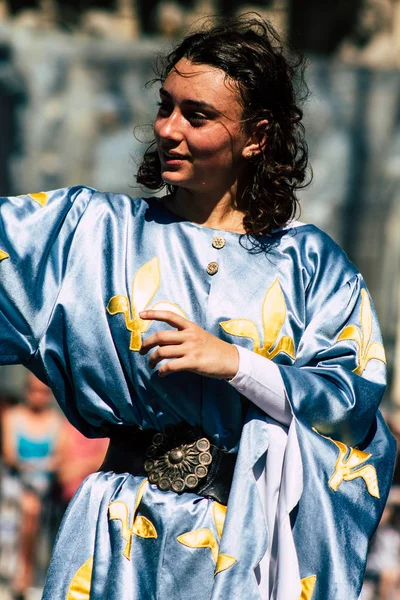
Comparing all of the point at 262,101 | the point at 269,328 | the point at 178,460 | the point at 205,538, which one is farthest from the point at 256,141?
the point at 205,538

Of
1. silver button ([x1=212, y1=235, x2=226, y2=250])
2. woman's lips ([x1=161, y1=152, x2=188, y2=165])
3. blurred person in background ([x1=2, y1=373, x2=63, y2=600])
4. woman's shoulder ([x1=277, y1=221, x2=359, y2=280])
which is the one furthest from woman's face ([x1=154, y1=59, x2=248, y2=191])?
blurred person in background ([x1=2, y1=373, x2=63, y2=600])

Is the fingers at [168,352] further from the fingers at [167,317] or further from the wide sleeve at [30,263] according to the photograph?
the wide sleeve at [30,263]

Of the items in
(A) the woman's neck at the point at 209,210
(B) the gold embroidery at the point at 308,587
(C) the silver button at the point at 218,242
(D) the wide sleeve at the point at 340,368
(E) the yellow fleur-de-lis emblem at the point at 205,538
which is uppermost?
(A) the woman's neck at the point at 209,210

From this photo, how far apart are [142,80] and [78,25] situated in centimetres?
140

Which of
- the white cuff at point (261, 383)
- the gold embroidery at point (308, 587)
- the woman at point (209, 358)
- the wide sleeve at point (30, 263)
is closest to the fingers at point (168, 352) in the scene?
the woman at point (209, 358)

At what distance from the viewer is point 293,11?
9500mm

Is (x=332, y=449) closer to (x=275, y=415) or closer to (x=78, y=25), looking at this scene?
(x=275, y=415)

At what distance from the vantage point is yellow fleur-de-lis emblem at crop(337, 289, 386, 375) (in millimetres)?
2711

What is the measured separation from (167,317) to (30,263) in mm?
423

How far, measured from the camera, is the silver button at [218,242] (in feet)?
8.95


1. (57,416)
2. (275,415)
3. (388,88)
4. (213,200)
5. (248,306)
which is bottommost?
(57,416)

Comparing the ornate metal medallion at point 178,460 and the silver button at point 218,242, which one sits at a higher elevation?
the silver button at point 218,242

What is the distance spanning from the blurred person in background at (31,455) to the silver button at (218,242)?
150 inches

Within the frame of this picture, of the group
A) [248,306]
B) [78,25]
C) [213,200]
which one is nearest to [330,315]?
[248,306]
